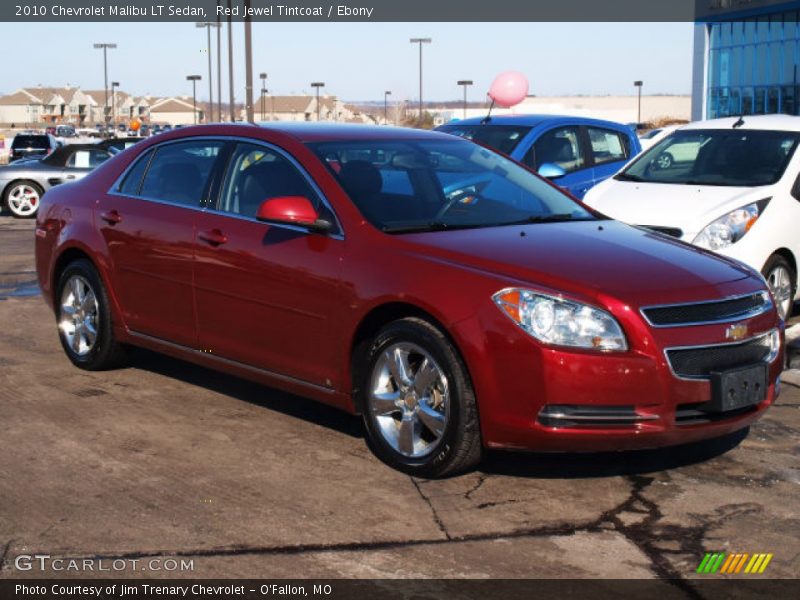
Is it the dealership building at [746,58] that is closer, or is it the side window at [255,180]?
the side window at [255,180]

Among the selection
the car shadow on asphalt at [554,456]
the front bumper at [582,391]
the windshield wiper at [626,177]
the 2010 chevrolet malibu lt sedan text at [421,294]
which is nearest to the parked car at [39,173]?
the windshield wiper at [626,177]

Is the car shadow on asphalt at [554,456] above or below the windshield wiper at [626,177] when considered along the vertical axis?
below

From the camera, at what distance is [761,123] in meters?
9.64

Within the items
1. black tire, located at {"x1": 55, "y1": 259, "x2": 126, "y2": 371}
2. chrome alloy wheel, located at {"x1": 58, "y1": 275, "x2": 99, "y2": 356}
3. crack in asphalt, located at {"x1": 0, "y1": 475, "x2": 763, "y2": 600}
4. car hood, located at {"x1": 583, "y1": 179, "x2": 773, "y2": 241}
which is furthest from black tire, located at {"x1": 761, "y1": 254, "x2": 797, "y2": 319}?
chrome alloy wheel, located at {"x1": 58, "y1": 275, "x2": 99, "y2": 356}

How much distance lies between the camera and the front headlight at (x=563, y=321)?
4746mm

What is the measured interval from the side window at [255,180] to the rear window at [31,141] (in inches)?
1360

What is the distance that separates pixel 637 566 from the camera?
4.18 m

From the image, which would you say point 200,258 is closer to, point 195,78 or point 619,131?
point 619,131

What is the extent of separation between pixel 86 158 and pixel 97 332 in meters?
14.6

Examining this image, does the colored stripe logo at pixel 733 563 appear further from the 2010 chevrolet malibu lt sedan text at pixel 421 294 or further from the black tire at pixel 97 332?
the black tire at pixel 97 332

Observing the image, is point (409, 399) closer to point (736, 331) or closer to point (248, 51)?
point (736, 331)

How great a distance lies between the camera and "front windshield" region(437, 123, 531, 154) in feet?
38.9

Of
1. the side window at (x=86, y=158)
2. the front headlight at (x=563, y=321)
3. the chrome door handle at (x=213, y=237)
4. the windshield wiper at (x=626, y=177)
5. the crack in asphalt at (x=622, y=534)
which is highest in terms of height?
the side window at (x=86, y=158)

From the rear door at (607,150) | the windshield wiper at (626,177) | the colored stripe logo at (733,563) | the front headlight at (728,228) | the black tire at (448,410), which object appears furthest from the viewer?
the rear door at (607,150)
